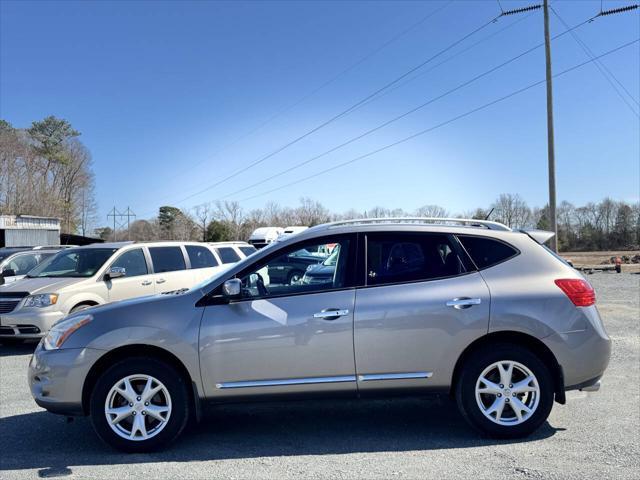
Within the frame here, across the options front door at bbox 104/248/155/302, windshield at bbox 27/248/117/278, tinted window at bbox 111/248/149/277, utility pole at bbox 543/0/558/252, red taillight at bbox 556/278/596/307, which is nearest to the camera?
red taillight at bbox 556/278/596/307

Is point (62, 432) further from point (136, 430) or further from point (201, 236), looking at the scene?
point (201, 236)

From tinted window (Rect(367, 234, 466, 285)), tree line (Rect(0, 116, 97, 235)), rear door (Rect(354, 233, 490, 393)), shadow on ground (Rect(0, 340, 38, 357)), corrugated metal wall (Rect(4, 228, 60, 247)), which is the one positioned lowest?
shadow on ground (Rect(0, 340, 38, 357))

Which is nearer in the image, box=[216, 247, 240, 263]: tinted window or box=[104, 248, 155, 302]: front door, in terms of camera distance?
box=[104, 248, 155, 302]: front door

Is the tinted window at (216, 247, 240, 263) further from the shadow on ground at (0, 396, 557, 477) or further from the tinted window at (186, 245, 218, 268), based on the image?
the shadow on ground at (0, 396, 557, 477)

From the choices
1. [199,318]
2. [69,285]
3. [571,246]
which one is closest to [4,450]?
[199,318]

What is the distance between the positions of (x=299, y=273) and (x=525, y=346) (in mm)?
2069

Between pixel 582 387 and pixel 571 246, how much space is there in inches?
2990

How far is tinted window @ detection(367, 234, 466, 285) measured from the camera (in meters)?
4.53

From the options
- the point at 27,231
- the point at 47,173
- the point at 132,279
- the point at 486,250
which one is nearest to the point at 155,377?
the point at 486,250

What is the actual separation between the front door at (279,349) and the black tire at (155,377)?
0.83 ft

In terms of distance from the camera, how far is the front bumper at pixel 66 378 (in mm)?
4277

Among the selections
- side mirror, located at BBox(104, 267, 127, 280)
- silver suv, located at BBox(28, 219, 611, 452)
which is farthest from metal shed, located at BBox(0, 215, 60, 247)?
silver suv, located at BBox(28, 219, 611, 452)

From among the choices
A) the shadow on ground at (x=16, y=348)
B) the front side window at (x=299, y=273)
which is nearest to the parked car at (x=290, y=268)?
the front side window at (x=299, y=273)

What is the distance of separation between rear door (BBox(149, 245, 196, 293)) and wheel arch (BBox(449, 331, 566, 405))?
6.86 meters
